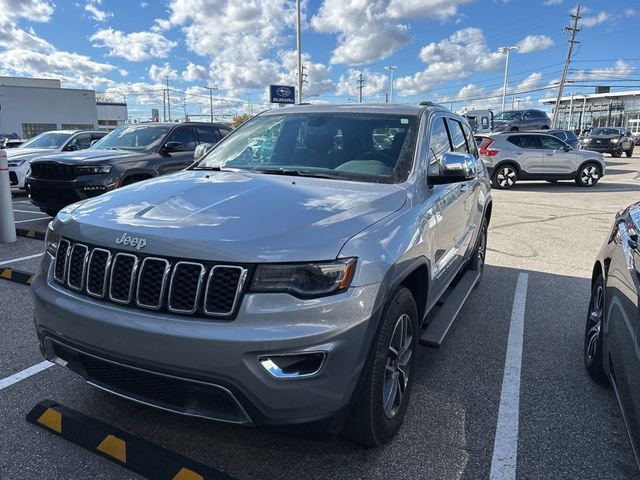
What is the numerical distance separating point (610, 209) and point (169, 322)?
480 inches

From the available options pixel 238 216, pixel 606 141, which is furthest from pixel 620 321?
pixel 606 141

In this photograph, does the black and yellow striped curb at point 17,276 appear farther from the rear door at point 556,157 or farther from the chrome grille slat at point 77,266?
the rear door at point 556,157

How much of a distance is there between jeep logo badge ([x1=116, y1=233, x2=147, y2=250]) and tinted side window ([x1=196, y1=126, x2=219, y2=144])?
7.45 metres

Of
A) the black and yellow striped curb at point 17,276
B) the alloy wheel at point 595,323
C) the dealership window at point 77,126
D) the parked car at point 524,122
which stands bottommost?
the black and yellow striped curb at point 17,276

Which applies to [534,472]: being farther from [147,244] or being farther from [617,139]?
[617,139]

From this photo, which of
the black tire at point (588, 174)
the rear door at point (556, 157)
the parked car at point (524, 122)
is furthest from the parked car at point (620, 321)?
the parked car at point (524, 122)

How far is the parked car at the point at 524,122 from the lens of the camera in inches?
1170

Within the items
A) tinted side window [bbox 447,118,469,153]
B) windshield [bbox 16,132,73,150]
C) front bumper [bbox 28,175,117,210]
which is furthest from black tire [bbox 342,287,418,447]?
windshield [bbox 16,132,73,150]

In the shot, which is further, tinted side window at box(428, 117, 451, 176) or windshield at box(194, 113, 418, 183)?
tinted side window at box(428, 117, 451, 176)

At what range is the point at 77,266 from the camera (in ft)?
8.05

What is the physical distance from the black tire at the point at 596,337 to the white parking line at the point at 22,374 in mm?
3786

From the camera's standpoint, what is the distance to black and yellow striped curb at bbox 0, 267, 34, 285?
16.9 ft

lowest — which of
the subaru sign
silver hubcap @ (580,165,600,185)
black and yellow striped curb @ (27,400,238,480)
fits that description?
black and yellow striped curb @ (27,400,238,480)

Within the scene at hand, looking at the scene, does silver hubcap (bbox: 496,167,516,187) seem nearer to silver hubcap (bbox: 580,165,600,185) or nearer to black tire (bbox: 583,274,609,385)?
silver hubcap (bbox: 580,165,600,185)
